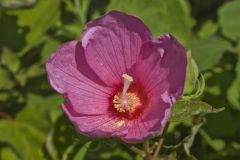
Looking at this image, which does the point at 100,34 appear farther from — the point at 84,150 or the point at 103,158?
the point at 103,158

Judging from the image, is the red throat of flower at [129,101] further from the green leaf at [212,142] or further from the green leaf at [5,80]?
the green leaf at [5,80]

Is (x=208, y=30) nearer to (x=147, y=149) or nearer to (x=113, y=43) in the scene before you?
(x=113, y=43)

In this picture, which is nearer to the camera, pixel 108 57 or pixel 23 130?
pixel 108 57

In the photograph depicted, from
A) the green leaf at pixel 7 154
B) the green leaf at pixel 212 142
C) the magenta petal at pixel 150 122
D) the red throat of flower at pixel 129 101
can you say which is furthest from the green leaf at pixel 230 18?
the green leaf at pixel 7 154

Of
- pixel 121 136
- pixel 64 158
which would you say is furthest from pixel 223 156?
pixel 121 136

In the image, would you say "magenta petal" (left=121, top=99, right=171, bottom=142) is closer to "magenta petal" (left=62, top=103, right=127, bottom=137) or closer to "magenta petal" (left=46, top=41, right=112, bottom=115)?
"magenta petal" (left=62, top=103, right=127, bottom=137)

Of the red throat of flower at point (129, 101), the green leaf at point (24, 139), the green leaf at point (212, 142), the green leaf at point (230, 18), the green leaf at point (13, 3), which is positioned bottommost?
the green leaf at point (212, 142)

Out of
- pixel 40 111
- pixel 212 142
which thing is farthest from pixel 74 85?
pixel 212 142
